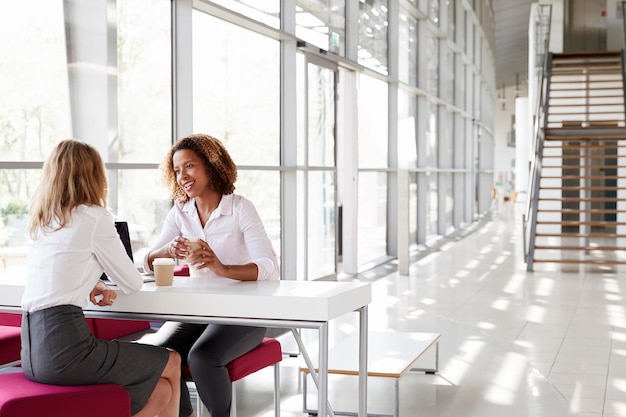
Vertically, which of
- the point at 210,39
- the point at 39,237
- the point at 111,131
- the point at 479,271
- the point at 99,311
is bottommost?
the point at 479,271

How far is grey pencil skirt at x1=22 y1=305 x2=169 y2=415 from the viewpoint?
2771 mm

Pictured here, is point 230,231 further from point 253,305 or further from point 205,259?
point 253,305

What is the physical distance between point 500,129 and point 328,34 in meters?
37.0

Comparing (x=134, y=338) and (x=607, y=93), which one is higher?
(x=607, y=93)

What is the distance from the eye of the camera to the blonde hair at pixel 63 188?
2863mm

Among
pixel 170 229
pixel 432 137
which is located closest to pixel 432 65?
pixel 432 137

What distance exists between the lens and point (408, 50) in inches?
542

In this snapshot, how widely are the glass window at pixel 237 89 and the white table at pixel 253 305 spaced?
3.63m

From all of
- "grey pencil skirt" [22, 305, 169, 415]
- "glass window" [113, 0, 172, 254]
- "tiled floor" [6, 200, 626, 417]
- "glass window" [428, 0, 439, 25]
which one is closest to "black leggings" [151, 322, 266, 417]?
"grey pencil skirt" [22, 305, 169, 415]

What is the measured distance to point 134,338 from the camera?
4.11 m

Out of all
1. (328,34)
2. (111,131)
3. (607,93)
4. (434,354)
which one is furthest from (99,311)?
(607,93)

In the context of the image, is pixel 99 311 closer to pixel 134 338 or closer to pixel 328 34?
pixel 134 338

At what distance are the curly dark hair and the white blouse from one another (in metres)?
0.73

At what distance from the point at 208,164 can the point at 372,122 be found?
856cm
